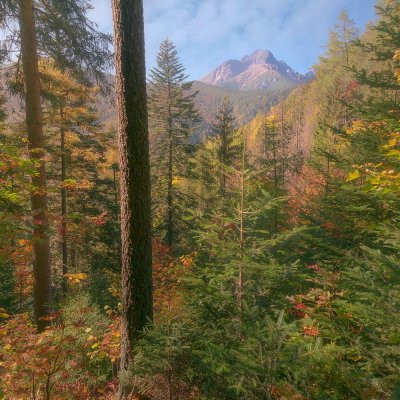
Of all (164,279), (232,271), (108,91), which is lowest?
(164,279)

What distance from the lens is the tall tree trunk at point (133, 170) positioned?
4105 mm

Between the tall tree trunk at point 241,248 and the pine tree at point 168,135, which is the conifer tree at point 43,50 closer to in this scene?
the tall tree trunk at point 241,248

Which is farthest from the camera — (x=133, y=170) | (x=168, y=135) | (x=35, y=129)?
(x=168, y=135)

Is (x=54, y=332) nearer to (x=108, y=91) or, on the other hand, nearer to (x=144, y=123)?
(x=144, y=123)

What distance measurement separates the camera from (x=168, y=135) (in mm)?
18953

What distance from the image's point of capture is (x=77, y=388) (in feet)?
17.1

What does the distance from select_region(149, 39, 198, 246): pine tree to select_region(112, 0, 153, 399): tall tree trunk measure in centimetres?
1406

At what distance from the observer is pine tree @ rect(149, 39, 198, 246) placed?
18844mm

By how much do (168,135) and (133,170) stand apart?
1519cm

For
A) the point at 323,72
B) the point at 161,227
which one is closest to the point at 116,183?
the point at 161,227

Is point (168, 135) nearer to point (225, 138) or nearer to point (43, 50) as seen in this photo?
point (225, 138)

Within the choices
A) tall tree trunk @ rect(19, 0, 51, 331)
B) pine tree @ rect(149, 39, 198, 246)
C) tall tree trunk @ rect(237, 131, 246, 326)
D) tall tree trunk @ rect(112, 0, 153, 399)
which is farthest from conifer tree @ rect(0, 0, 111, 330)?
pine tree @ rect(149, 39, 198, 246)

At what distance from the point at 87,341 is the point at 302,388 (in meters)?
5.06

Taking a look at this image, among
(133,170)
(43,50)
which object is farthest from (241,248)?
(43,50)
